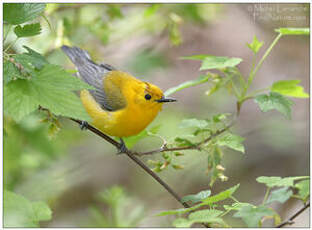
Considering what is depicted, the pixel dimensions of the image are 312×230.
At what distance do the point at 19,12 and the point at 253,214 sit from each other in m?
1.44

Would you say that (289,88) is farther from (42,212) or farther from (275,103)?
(42,212)

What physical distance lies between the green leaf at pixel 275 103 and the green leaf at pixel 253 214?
0.73 meters

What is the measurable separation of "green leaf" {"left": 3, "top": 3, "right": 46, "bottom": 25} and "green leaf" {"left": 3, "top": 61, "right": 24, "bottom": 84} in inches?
8.3

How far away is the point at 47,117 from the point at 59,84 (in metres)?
0.49

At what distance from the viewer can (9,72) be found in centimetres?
200

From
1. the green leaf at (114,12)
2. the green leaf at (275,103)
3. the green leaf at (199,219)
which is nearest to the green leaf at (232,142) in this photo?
the green leaf at (275,103)

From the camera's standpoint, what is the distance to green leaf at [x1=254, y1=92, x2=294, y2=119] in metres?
2.53

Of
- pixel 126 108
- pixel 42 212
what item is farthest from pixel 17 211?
pixel 126 108

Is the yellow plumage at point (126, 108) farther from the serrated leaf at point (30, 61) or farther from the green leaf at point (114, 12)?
the serrated leaf at point (30, 61)

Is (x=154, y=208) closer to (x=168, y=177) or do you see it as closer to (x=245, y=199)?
(x=168, y=177)

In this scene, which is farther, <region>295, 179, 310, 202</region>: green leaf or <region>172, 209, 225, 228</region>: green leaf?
<region>295, 179, 310, 202</region>: green leaf

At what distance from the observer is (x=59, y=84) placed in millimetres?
1969

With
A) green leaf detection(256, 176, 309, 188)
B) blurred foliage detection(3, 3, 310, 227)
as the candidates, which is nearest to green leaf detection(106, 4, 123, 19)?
blurred foliage detection(3, 3, 310, 227)

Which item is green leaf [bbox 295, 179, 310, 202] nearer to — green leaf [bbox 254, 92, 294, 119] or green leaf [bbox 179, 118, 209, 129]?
green leaf [bbox 254, 92, 294, 119]
